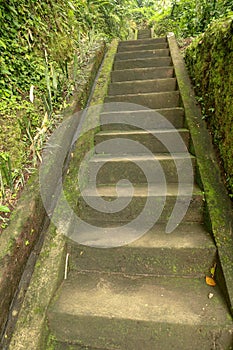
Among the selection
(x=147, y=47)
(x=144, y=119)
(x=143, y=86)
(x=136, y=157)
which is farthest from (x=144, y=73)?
(x=136, y=157)

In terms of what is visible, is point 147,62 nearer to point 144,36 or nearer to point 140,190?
point 140,190

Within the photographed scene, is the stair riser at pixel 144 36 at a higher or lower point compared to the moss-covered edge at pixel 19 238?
higher

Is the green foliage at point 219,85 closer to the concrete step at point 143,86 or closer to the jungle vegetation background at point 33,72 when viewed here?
the jungle vegetation background at point 33,72

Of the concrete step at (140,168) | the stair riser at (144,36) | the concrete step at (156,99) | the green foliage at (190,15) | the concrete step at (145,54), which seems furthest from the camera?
the stair riser at (144,36)

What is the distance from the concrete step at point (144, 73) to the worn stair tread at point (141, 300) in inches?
112

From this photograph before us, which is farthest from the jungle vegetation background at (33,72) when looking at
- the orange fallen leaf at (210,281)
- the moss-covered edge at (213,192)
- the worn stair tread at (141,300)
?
the orange fallen leaf at (210,281)

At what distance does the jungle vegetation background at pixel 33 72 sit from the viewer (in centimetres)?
178

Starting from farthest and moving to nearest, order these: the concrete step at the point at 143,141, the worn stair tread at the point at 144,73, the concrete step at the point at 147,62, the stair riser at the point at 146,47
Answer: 1. the stair riser at the point at 146,47
2. the concrete step at the point at 147,62
3. the worn stair tread at the point at 144,73
4. the concrete step at the point at 143,141

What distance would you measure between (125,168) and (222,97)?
0.98 m

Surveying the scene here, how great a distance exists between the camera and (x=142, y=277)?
1.56 meters

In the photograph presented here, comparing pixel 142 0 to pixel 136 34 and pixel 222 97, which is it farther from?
pixel 222 97

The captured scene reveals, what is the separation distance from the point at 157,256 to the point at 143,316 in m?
0.38

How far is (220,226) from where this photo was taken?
5.00 feet

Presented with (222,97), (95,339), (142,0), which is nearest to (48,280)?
(95,339)
